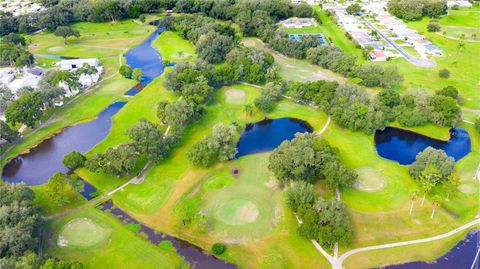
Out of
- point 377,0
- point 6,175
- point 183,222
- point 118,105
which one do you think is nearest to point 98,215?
point 183,222

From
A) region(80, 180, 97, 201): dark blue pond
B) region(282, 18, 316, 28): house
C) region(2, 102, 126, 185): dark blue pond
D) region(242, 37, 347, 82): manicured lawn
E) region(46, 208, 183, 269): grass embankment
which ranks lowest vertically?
region(2, 102, 126, 185): dark blue pond

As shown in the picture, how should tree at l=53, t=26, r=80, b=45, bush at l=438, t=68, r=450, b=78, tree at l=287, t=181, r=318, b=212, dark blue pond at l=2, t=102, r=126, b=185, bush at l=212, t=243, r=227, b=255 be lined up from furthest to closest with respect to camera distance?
tree at l=53, t=26, r=80, b=45 < bush at l=438, t=68, r=450, b=78 < dark blue pond at l=2, t=102, r=126, b=185 < tree at l=287, t=181, r=318, b=212 < bush at l=212, t=243, r=227, b=255

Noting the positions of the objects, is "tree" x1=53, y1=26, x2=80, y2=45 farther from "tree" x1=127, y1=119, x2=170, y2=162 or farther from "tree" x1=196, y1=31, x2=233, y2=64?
"tree" x1=127, y1=119, x2=170, y2=162

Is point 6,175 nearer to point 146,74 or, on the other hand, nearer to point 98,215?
point 98,215

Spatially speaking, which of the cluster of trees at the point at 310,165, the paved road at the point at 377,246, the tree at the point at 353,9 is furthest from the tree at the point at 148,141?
the tree at the point at 353,9

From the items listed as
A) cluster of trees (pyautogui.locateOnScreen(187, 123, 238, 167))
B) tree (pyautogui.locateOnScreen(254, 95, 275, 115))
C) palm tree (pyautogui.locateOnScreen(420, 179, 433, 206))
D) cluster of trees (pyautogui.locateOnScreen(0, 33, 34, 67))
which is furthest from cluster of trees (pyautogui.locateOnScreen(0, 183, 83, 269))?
cluster of trees (pyautogui.locateOnScreen(0, 33, 34, 67))

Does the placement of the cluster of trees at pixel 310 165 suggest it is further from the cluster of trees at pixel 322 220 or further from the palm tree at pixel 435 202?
the palm tree at pixel 435 202

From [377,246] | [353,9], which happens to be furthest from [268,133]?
[353,9]
